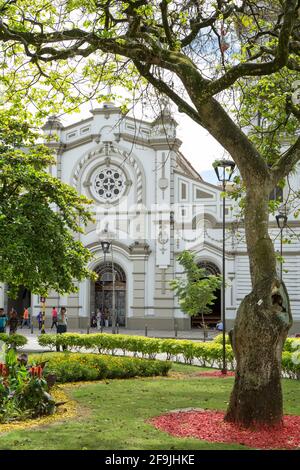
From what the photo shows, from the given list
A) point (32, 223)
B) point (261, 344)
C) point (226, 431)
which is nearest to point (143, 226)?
point (32, 223)

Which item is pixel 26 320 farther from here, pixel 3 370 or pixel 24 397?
pixel 24 397

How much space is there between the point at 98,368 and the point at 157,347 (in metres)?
4.80

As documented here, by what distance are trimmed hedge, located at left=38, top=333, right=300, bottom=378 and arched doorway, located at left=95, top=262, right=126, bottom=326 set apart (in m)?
13.7

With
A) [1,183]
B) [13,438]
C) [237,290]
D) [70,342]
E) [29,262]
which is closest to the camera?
[13,438]

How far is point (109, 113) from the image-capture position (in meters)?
35.5

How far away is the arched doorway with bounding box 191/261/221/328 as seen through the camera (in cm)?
3338

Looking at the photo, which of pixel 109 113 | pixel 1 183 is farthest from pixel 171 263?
pixel 1 183

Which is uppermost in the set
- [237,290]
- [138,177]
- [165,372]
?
[138,177]

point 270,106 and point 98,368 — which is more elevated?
point 270,106

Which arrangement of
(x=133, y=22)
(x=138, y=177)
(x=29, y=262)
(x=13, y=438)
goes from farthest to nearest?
(x=138, y=177), (x=29, y=262), (x=133, y=22), (x=13, y=438)

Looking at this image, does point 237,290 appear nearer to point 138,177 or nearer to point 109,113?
point 138,177

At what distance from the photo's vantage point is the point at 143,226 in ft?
112

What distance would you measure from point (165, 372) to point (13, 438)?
7.81 meters
